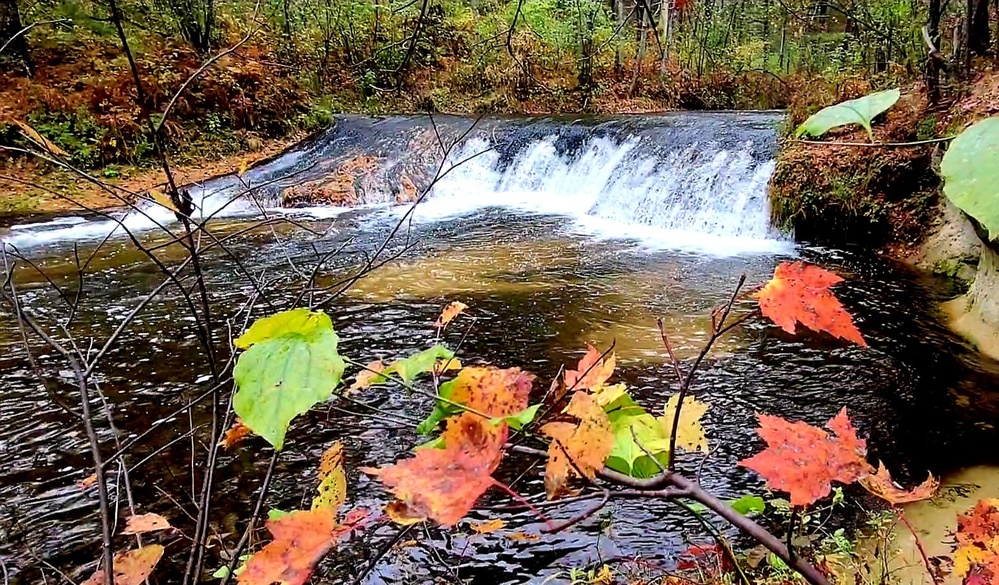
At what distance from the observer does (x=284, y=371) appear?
74cm

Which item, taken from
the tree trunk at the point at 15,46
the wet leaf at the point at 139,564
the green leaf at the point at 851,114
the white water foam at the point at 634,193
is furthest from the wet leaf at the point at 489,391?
the tree trunk at the point at 15,46

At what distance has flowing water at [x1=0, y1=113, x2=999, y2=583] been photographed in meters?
2.92

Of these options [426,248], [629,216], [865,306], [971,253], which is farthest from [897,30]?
[426,248]

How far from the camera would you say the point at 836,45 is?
19266 millimetres

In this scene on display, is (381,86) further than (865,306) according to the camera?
Yes

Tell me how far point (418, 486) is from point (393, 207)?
1076 cm

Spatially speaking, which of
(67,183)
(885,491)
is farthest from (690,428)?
(67,183)

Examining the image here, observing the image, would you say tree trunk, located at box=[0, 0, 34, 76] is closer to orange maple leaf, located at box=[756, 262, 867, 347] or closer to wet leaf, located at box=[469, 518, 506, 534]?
wet leaf, located at box=[469, 518, 506, 534]

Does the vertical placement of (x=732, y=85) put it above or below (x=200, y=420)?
above

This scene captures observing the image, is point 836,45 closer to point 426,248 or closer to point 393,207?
point 393,207

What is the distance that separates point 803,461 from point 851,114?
71cm

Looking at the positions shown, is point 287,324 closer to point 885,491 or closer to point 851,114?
point 851,114

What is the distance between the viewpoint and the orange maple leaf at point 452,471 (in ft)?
2.40

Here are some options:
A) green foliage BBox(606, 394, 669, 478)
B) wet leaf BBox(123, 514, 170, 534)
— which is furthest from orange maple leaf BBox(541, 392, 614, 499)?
wet leaf BBox(123, 514, 170, 534)
